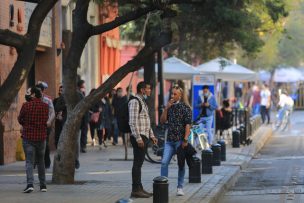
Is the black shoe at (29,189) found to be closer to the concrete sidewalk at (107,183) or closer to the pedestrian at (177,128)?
the concrete sidewalk at (107,183)

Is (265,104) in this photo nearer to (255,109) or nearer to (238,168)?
(255,109)

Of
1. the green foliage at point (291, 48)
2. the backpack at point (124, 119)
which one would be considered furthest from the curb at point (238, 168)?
the green foliage at point (291, 48)

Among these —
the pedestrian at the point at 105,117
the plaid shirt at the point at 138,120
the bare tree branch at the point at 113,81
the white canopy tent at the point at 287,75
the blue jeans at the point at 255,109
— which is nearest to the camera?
the plaid shirt at the point at 138,120

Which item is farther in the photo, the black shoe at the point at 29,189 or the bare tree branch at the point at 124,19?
the bare tree branch at the point at 124,19

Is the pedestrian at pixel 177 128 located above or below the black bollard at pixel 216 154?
above

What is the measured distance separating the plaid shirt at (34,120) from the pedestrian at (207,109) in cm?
963

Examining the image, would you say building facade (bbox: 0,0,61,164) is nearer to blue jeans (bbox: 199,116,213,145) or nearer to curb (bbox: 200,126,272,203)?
blue jeans (bbox: 199,116,213,145)

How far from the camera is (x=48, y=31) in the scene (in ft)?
79.2

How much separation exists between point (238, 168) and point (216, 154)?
0.61m

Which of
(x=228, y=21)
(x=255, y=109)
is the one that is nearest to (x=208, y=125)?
(x=228, y=21)

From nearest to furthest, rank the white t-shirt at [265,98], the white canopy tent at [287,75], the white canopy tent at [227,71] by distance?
1. the white canopy tent at [227,71]
2. the white t-shirt at [265,98]
3. the white canopy tent at [287,75]

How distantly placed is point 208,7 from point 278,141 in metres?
5.82

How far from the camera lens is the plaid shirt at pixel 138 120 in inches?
512

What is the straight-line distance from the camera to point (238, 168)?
19.2m
